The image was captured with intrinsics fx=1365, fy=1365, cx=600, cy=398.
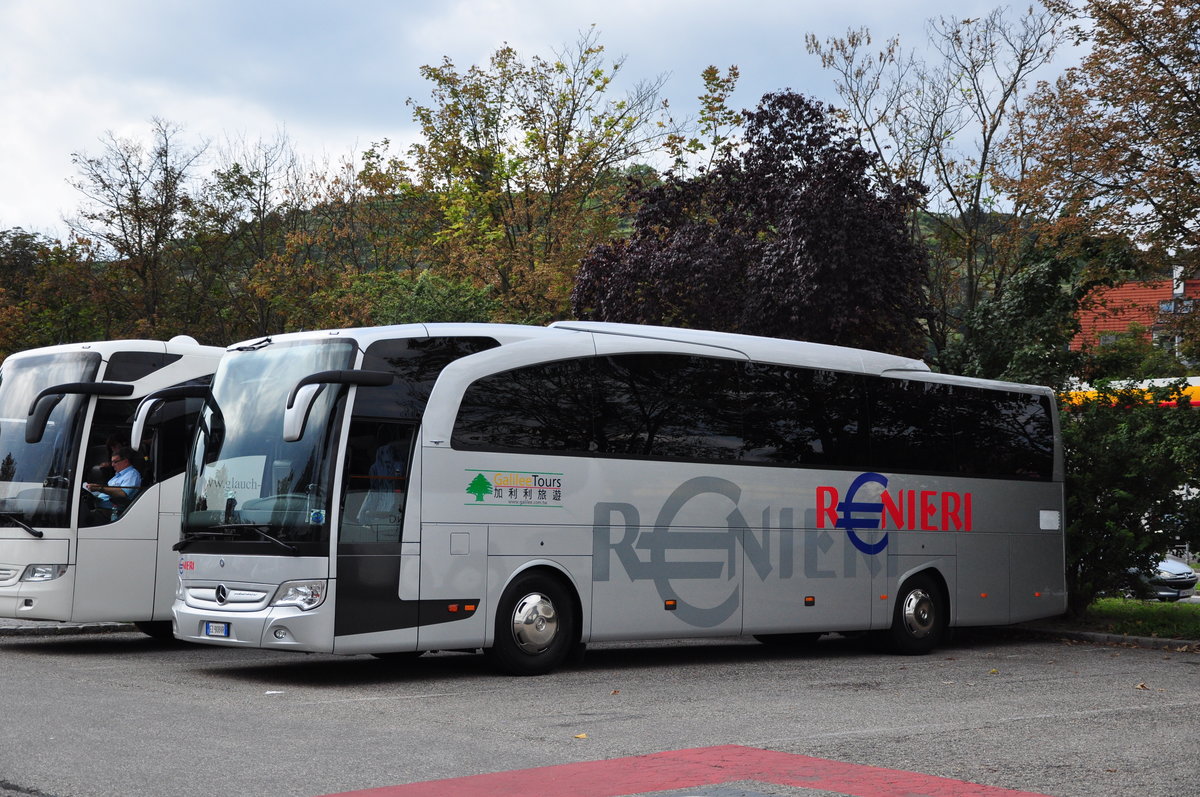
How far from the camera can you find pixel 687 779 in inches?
301

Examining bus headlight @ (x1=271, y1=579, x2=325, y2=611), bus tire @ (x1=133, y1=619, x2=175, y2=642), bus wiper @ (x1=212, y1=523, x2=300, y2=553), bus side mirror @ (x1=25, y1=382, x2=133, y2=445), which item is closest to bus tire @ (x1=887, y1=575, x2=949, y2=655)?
bus headlight @ (x1=271, y1=579, x2=325, y2=611)

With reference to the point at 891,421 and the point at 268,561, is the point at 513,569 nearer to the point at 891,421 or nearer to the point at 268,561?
the point at 268,561

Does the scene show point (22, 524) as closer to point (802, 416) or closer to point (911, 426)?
point (802, 416)

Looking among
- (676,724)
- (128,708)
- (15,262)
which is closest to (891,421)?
(676,724)

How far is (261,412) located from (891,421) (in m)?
8.06

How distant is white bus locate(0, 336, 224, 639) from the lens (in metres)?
14.8

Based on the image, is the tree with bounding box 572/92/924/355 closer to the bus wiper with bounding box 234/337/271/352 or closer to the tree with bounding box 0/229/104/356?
the bus wiper with bounding box 234/337/271/352

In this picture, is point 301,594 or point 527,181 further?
point 527,181

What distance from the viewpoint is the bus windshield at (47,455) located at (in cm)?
1500

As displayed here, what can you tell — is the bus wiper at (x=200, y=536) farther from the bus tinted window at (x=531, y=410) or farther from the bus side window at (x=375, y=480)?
the bus tinted window at (x=531, y=410)

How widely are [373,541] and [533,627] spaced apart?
1981 millimetres

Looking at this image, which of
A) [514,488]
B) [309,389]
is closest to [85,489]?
[309,389]

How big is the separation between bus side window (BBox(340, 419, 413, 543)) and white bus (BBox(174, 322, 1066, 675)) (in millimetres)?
21

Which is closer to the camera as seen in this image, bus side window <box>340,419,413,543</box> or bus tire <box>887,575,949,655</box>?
bus side window <box>340,419,413,543</box>
